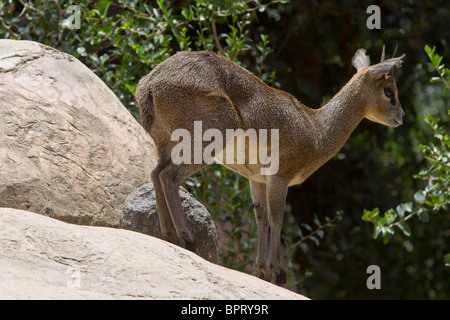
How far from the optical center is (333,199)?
10.1 m

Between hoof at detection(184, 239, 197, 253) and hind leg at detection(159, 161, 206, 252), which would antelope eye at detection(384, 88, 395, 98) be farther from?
hoof at detection(184, 239, 197, 253)

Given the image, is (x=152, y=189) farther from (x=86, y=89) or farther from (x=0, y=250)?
(x=0, y=250)

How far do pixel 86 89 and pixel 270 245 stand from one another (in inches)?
80.6

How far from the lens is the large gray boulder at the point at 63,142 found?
520 cm

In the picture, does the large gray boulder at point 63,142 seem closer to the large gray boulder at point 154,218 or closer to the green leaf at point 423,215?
the large gray boulder at point 154,218

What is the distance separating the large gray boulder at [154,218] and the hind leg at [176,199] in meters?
0.42

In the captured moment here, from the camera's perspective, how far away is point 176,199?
16.7 feet

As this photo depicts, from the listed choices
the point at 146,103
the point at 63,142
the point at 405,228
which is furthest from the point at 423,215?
the point at 63,142

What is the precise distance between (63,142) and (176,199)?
43.7 inches

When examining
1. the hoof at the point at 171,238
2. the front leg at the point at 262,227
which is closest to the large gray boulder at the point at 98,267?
the hoof at the point at 171,238

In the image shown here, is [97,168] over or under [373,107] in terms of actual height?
under
